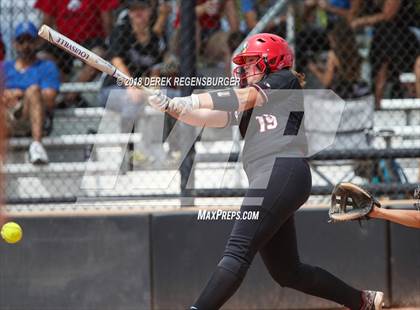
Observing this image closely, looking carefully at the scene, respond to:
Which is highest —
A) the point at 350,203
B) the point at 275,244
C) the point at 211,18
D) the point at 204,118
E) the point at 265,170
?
the point at 204,118

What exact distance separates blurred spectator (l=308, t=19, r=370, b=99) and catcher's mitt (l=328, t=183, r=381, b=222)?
2.28 m

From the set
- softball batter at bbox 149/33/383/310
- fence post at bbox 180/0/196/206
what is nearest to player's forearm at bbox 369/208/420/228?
softball batter at bbox 149/33/383/310

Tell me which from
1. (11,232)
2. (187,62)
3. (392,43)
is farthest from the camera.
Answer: (392,43)

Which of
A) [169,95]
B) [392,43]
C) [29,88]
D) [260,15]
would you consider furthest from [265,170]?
[260,15]

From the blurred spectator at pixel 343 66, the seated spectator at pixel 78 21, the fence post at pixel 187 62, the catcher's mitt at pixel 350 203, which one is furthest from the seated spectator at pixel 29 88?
the catcher's mitt at pixel 350 203

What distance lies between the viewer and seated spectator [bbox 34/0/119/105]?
794 centimetres

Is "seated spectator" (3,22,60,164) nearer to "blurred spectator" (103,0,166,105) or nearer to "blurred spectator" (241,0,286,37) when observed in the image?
"blurred spectator" (103,0,166,105)

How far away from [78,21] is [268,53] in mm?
3263

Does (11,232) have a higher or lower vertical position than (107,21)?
lower

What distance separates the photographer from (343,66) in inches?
303

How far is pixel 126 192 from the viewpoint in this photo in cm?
720

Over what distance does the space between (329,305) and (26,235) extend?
98.6 inches

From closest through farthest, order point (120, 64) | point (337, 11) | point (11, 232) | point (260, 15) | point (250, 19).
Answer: point (11, 232), point (120, 64), point (337, 11), point (250, 19), point (260, 15)

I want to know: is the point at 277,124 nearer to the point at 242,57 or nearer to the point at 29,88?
the point at 242,57
